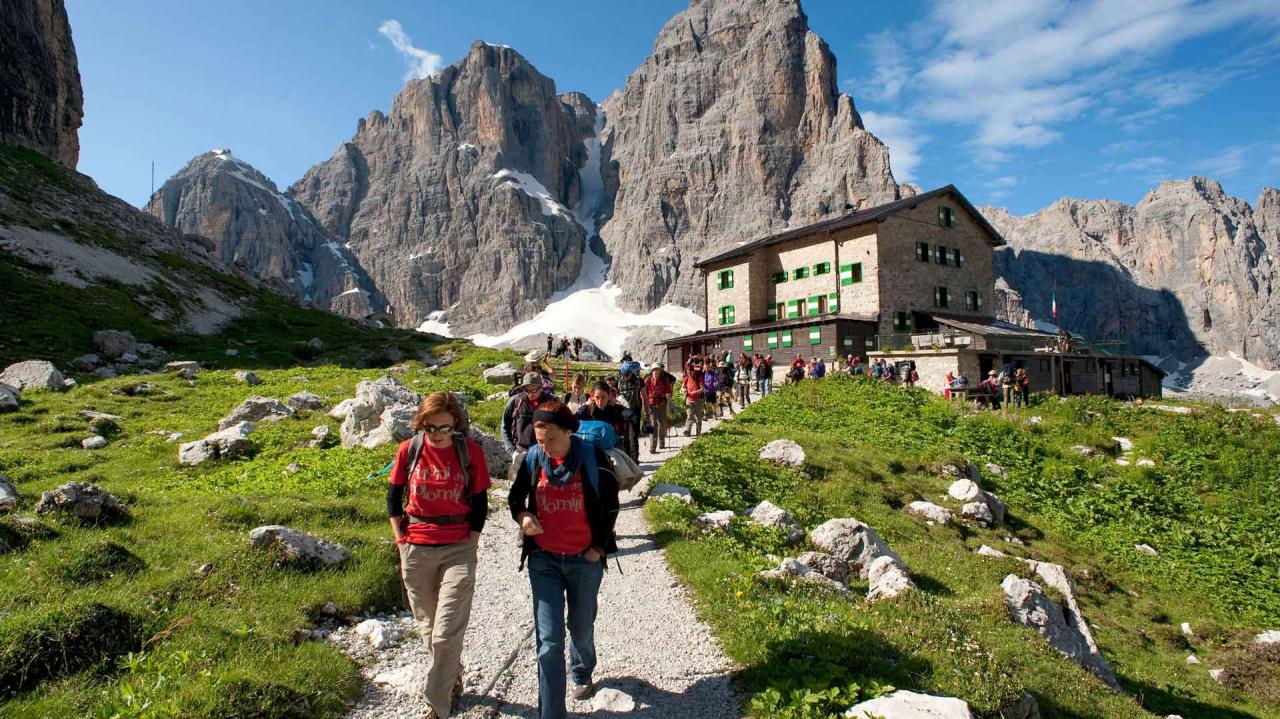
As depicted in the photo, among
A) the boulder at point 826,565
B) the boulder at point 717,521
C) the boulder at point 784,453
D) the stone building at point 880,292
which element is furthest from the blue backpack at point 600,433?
the stone building at point 880,292

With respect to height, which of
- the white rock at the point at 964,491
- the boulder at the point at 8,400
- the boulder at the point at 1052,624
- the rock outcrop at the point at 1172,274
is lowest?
the boulder at the point at 1052,624

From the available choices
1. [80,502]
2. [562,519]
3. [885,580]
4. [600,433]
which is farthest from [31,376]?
[885,580]

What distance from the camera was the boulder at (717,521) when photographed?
36.6 ft

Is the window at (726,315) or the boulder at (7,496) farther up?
the window at (726,315)

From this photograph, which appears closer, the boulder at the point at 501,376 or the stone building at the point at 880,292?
the boulder at the point at 501,376

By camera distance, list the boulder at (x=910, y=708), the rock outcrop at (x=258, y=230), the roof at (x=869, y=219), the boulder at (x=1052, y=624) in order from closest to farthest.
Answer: the boulder at (x=910, y=708)
the boulder at (x=1052, y=624)
the roof at (x=869, y=219)
the rock outcrop at (x=258, y=230)

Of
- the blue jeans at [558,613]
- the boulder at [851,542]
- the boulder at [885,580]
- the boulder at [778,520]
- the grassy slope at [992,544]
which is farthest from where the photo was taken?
the boulder at [778,520]

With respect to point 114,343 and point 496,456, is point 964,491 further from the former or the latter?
point 114,343

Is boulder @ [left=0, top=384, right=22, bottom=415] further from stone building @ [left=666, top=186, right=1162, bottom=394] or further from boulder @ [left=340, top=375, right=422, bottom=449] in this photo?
stone building @ [left=666, top=186, right=1162, bottom=394]

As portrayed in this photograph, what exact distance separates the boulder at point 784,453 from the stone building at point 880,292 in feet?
65.5

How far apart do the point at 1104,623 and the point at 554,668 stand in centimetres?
1311

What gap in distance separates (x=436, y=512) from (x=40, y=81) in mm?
85534

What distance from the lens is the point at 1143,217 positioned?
182 m

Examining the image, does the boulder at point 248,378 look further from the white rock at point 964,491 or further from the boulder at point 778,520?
the white rock at point 964,491
